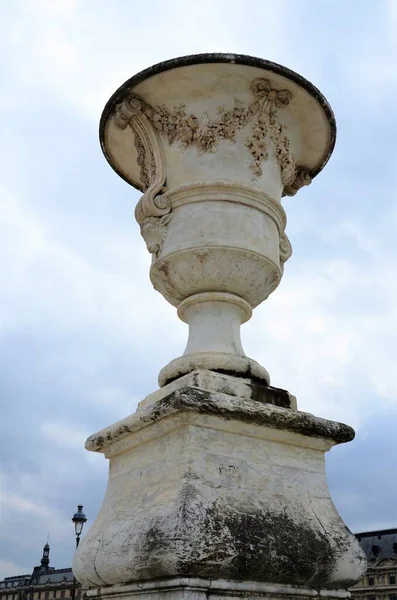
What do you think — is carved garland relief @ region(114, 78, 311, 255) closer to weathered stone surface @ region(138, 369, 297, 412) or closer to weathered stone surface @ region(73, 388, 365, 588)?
weathered stone surface @ region(138, 369, 297, 412)

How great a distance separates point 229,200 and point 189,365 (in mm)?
969

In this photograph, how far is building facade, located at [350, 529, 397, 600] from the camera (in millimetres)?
67625

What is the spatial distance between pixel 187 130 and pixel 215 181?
391 millimetres

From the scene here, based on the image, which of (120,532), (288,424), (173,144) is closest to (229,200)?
(173,144)

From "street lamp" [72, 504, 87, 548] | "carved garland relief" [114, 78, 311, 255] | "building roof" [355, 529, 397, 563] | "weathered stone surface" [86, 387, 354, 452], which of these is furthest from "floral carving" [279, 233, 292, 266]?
"building roof" [355, 529, 397, 563]

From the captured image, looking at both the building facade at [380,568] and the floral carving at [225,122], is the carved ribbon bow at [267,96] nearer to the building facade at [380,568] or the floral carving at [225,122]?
the floral carving at [225,122]

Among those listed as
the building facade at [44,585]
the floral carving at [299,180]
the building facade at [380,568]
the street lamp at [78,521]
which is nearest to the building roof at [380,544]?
the building facade at [380,568]

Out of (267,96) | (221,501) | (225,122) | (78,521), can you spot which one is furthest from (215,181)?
(78,521)

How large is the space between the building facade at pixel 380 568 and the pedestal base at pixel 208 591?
229 ft

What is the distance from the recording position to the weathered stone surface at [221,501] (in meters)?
2.62

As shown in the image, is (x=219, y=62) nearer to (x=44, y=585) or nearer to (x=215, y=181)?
(x=215, y=181)

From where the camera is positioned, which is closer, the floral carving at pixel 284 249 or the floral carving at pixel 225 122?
the floral carving at pixel 225 122

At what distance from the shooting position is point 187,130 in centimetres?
364

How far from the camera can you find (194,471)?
278 centimetres
